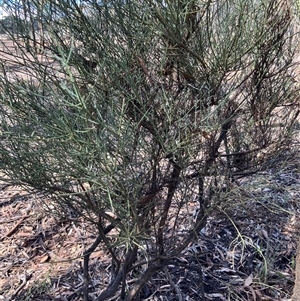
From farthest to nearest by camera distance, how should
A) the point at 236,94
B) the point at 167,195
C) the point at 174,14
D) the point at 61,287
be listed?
1. the point at 61,287
2. the point at 167,195
3. the point at 236,94
4. the point at 174,14

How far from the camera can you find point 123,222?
2.10m

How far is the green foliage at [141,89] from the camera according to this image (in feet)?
6.49

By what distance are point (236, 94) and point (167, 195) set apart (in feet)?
2.23

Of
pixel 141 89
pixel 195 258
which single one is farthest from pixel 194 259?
pixel 141 89

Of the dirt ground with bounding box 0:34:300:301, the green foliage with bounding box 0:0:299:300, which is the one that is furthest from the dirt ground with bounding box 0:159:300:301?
the green foliage with bounding box 0:0:299:300

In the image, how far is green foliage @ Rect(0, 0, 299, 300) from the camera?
6.49ft

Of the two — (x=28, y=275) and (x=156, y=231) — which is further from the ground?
(x=156, y=231)

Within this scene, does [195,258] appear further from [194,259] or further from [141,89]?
[141,89]

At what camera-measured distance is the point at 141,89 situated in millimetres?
2156

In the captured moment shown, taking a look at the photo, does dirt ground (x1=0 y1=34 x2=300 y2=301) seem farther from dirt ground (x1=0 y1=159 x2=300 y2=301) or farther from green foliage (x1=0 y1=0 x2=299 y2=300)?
green foliage (x1=0 y1=0 x2=299 y2=300)

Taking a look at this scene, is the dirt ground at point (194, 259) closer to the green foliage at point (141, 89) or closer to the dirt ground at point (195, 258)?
the dirt ground at point (195, 258)

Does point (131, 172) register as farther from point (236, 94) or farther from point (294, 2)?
point (294, 2)

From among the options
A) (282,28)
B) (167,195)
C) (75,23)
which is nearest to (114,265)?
(167,195)

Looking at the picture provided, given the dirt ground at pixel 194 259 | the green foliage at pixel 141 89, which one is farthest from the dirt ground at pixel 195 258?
the green foliage at pixel 141 89
